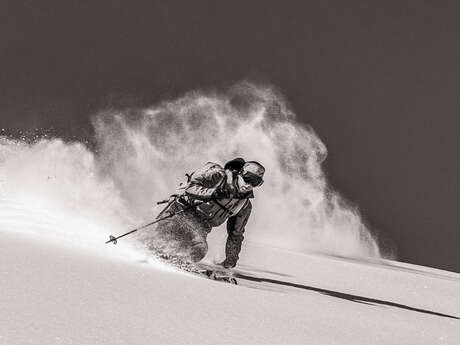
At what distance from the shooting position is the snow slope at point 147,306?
147 inches

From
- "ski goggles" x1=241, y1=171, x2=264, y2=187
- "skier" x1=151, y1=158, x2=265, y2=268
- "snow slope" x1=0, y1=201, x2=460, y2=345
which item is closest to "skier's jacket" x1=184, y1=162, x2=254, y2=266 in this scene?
"skier" x1=151, y1=158, x2=265, y2=268

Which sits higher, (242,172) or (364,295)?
(242,172)

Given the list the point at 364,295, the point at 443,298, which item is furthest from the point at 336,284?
the point at 443,298

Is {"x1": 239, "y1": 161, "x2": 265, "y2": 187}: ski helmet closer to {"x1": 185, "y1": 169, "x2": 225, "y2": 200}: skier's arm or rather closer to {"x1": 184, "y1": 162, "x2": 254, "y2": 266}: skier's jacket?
{"x1": 184, "y1": 162, "x2": 254, "y2": 266}: skier's jacket

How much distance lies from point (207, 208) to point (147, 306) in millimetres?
4387

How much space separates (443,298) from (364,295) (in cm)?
168

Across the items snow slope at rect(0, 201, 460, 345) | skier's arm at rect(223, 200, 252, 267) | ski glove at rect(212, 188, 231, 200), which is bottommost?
snow slope at rect(0, 201, 460, 345)

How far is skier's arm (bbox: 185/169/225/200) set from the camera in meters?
8.59

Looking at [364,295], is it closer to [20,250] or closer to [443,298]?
[443,298]

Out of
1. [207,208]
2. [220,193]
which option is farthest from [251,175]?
[207,208]

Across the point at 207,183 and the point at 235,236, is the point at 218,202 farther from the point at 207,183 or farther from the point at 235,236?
the point at 235,236

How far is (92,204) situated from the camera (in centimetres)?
1388

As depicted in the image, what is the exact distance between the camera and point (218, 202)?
28.6 ft

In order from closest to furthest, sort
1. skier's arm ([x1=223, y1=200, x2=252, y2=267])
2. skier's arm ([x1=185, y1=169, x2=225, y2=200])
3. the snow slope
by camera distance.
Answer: the snow slope
skier's arm ([x1=185, y1=169, x2=225, y2=200])
skier's arm ([x1=223, y1=200, x2=252, y2=267])
